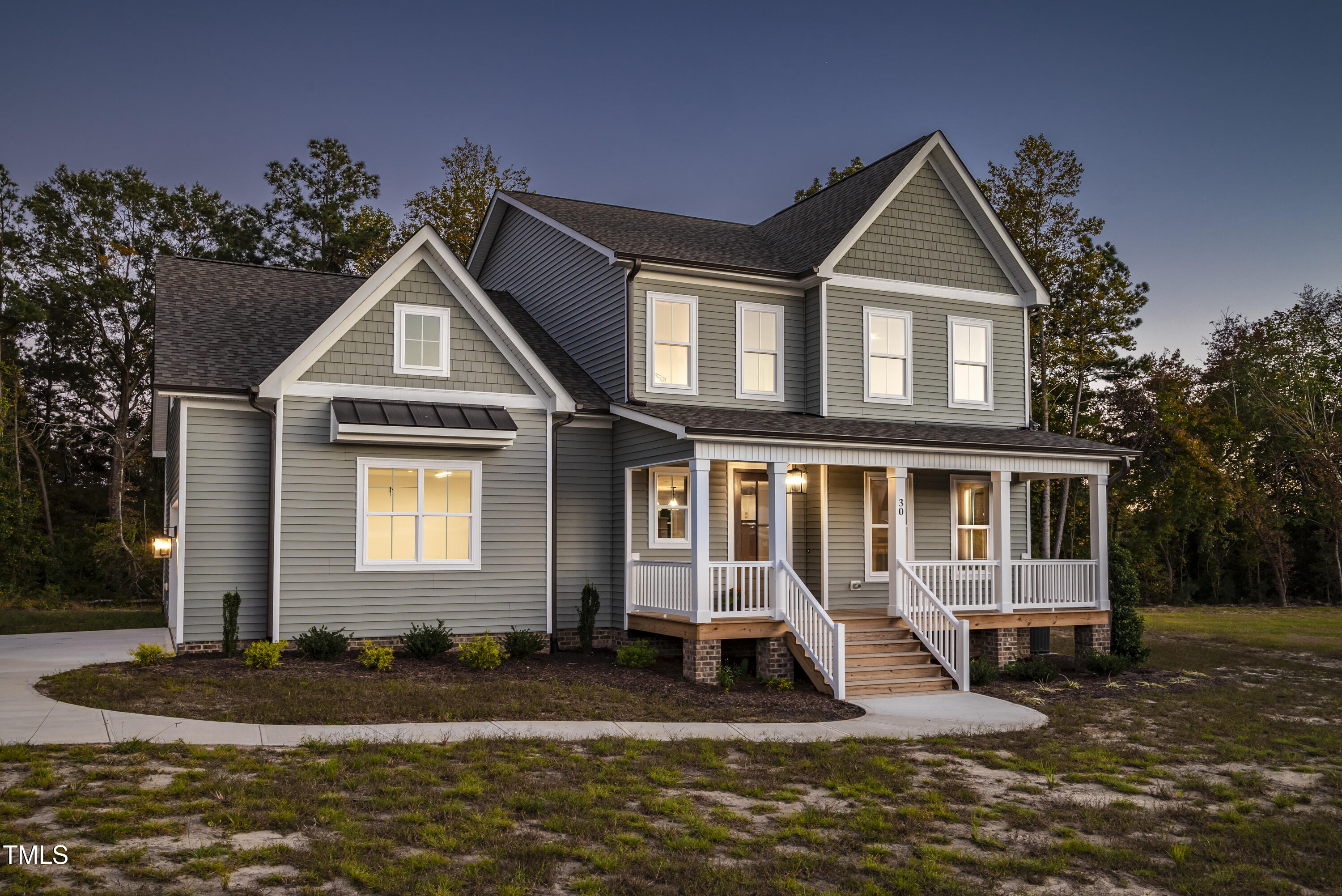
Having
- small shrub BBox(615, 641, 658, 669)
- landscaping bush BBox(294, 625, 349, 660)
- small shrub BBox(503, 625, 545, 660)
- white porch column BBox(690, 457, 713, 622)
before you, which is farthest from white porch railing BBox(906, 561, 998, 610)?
landscaping bush BBox(294, 625, 349, 660)

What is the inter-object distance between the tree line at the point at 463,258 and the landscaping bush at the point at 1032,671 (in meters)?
14.6

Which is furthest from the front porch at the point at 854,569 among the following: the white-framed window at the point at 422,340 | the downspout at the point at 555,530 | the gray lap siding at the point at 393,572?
the white-framed window at the point at 422,340

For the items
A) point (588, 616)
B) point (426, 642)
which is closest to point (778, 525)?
point (588, 616)

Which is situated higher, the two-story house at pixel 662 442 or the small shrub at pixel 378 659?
the two-story house at pixel 662 442

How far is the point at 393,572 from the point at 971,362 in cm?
1108

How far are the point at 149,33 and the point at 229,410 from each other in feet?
39.9

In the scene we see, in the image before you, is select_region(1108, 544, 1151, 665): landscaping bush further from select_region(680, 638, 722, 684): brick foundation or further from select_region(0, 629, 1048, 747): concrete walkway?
select_region(680, 638, 722, 684): brick foundation

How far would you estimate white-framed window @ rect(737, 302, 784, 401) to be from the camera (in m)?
17.1

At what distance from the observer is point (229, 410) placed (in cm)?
1427

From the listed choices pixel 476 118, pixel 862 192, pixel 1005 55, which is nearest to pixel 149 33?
pixel 476 118

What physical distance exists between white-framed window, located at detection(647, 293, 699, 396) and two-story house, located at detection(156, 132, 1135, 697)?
0.16ft

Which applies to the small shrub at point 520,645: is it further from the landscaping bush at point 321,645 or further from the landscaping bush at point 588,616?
the landscaping bush at point 321,645

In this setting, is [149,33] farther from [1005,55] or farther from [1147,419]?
[1147,419]

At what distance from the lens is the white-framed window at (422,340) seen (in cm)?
1522
